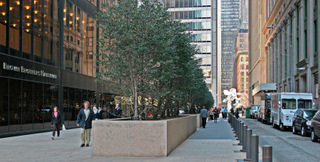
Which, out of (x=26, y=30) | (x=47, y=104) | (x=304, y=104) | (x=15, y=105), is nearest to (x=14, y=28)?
(x=26, y=30)

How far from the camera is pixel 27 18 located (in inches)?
917

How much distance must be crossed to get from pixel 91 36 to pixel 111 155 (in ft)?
80.8

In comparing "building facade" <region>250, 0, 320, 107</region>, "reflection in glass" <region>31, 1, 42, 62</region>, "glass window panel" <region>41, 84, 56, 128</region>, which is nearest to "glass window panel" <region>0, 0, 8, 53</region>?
"reflection in glass" <region>31, 1, 42, 62</region>

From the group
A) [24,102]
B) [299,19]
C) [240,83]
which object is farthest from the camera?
[240,83]

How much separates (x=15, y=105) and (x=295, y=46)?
3665 centimetres

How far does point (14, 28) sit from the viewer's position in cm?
2159

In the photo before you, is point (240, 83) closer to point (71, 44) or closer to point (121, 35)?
point (71, 44)

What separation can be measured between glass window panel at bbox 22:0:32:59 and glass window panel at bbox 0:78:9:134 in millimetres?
2933

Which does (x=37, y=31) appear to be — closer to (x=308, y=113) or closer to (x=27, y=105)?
(x=27, y=105)

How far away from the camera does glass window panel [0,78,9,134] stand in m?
20.0

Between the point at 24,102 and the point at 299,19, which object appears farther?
the point at 299,19

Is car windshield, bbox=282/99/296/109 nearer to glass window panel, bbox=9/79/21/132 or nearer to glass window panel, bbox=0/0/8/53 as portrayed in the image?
glass window panel, bbox=9/79/21/132

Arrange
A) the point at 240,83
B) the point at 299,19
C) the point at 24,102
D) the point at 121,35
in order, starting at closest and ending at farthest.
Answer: the point at 121,35 → the point at 24,102 → the point at 299,19 → the point at 240,83

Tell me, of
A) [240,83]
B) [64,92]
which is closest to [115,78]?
[64,92]
